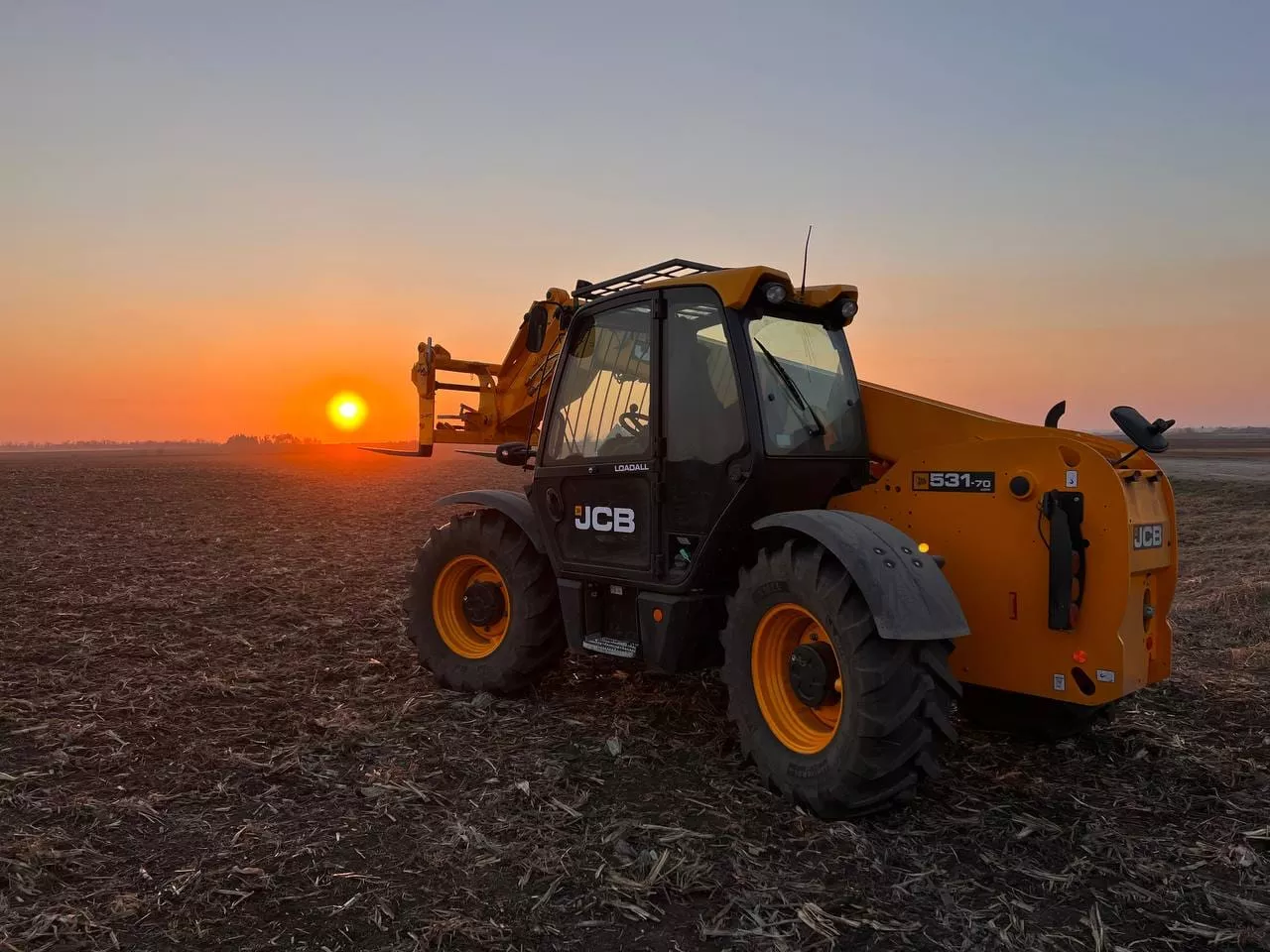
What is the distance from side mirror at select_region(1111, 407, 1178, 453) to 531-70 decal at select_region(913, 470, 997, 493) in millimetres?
670

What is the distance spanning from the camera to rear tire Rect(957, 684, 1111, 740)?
4.97 meters

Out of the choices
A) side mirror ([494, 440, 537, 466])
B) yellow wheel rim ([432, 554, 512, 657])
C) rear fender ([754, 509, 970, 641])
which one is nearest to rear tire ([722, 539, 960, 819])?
rear fender ([754, 509, 970, 641])

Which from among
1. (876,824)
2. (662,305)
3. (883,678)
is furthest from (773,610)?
(662,305)

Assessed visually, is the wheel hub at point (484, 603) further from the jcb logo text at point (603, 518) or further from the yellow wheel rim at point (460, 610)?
the jcb logo text at point (603, 518)

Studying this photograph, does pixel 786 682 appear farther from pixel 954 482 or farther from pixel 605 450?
pixel 605 450

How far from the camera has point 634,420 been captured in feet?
17.8

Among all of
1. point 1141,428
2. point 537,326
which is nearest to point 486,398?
point 537,326

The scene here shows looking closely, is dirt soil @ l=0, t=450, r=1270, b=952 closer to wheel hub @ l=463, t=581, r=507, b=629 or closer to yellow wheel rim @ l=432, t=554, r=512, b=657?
yellow wheel rim @ l=432, t=554, r=512, b=657

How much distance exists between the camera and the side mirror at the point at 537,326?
653cm

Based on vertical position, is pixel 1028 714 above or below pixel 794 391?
below

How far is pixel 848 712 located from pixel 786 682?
0.61 metres

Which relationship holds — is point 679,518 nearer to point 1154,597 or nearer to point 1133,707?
point 1154,597

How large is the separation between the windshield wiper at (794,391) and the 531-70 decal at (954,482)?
0.58 m

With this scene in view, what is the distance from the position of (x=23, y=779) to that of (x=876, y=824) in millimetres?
4208
